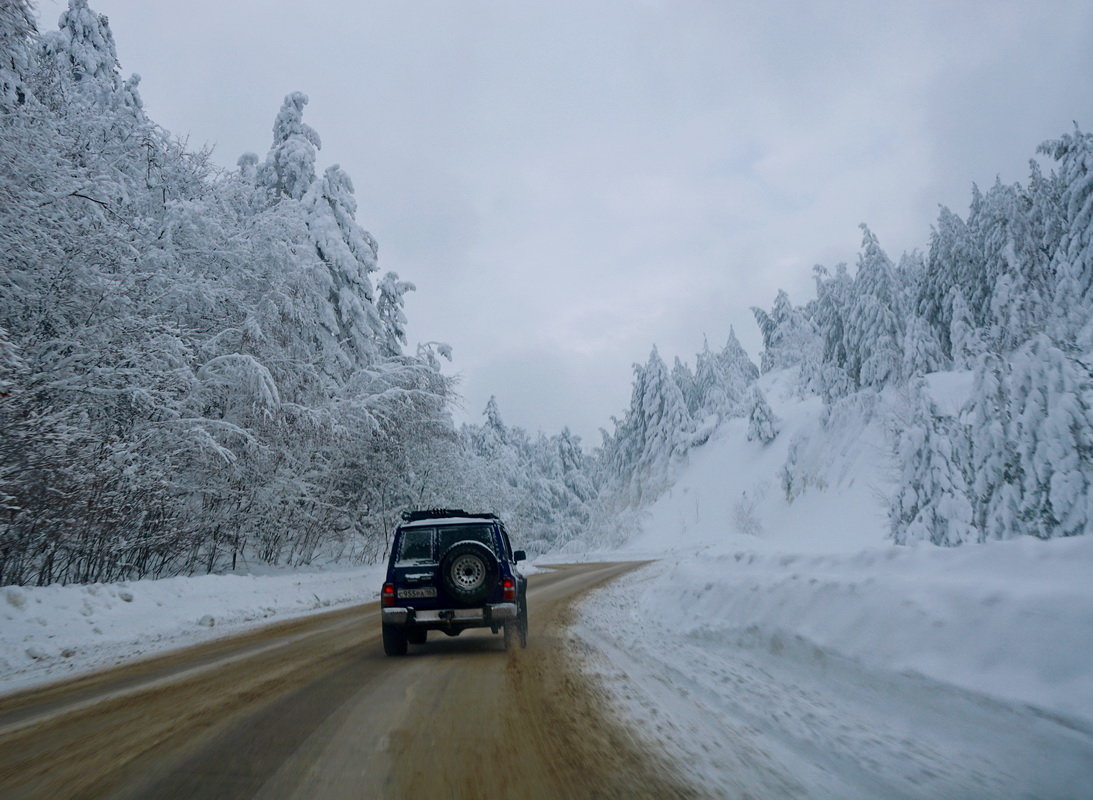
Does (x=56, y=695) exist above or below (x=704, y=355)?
below

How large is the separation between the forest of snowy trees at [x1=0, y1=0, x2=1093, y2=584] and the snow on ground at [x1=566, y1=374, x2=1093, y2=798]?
26.5 feet

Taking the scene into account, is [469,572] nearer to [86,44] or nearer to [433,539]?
[433,539]

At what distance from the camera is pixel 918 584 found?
5.90m

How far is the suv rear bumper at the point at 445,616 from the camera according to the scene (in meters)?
9.21

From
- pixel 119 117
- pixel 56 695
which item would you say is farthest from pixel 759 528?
pixel 56 695

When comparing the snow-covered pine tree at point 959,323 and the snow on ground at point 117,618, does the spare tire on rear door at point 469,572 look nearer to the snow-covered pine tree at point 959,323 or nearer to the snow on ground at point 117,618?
the snow on ground at point 117,618

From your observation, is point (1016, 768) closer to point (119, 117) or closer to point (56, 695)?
point (56, 695)

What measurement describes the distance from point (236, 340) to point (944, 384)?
45.6m

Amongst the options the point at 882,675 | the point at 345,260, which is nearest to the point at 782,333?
the point at 345,260

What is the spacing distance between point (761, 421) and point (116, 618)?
215 feet

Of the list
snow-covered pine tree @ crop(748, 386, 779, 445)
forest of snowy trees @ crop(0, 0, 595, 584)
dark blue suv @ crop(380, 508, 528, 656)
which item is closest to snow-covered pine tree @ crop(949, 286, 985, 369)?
snow-covered pine tree @ crop(748, 386, 779, 445)

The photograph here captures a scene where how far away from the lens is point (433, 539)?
10047 mm

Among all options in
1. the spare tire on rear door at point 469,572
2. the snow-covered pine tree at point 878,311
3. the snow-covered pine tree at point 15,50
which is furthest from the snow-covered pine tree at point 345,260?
the snow-covered pine tree at point 878,311

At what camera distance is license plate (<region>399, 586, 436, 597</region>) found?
30.5 ft
